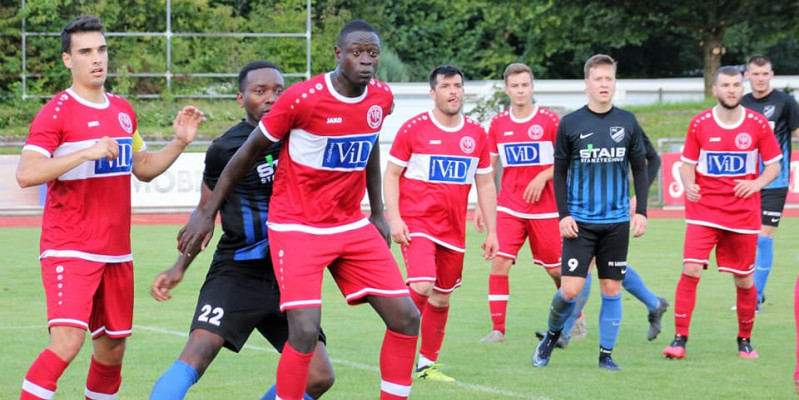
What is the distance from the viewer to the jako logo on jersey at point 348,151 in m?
6.14

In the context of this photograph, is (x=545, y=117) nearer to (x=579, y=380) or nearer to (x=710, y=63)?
(x=579, y=380)

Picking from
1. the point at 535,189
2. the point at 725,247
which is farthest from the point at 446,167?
the point at 725,247

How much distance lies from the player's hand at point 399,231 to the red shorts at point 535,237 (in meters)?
2.07

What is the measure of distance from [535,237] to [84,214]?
196 inches

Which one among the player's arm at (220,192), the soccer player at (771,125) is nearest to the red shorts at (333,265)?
the player's arm at (220,192)

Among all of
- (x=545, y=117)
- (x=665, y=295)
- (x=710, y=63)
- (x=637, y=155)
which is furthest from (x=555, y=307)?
(x=710, y=63)

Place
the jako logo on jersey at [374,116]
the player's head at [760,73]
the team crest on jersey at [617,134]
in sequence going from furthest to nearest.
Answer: the player's head at [760,73] → the team crest on jersey at [617,134] → the jako logo on jersey at [374,116]

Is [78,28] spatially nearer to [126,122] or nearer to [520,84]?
[126,122]

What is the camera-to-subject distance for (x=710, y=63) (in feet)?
118

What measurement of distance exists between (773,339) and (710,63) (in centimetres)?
2702

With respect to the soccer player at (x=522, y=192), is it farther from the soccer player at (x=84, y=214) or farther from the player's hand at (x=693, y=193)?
the soccer player at (x=84, y=214)

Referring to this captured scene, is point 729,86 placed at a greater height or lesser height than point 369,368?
greater

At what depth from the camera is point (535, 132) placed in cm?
1038

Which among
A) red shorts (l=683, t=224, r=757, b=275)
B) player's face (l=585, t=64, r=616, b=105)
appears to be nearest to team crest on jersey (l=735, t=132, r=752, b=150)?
red shorts (l=683, t=224, r=757, b=275)
